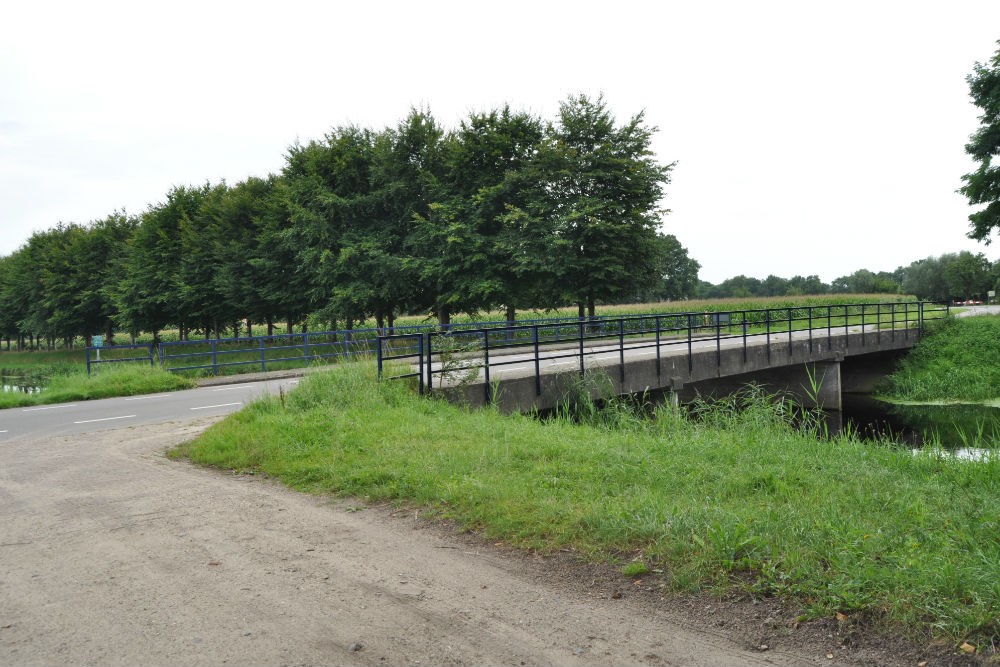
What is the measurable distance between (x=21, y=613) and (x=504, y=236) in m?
26.4

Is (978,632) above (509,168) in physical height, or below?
below

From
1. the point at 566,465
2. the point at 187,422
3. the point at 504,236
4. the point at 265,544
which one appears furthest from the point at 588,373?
the point at 504,236

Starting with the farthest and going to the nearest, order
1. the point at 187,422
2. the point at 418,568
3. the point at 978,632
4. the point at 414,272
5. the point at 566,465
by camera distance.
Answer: the point at 414,272 < the point at 187,422 < the point at 566,465 < the point at 418,568 < the point at 978,632

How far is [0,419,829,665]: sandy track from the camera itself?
360 cm

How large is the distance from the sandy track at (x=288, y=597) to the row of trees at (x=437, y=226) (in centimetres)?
2322

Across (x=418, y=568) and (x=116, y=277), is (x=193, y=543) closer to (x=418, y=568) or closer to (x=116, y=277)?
(x=418, y=568)

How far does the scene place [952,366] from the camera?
2677 centimetres

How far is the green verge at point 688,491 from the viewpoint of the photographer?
4012 millimetres

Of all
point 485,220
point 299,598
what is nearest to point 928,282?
point 485,220

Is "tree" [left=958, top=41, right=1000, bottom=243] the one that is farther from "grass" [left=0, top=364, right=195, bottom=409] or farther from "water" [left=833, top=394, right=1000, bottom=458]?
"grass" [left=0, top=364, right=195, bottom=409]

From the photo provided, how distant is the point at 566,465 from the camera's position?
263 inches

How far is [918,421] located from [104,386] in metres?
23.3

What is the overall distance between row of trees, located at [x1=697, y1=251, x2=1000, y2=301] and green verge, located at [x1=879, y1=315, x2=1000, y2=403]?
55.7m

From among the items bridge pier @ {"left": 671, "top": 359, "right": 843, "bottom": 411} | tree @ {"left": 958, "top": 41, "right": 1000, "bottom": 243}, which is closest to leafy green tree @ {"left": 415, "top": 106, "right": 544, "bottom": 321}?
bridge pier @ {"left": 671, "top": 359, "right": 843, "bottom": 411}
